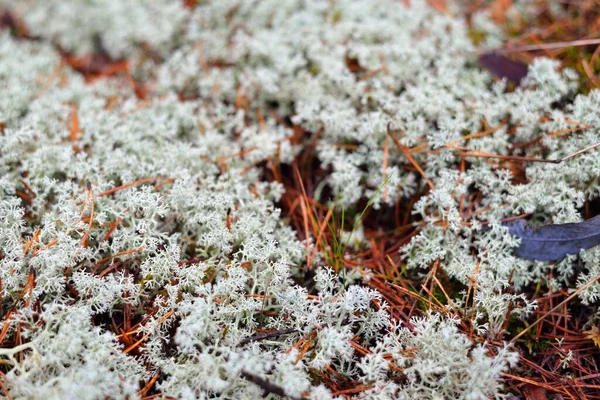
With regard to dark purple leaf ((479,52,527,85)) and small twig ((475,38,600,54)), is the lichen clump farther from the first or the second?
small twig ((475,38,600,54))

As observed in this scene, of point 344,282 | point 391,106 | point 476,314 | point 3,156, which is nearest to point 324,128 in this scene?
point 391,106

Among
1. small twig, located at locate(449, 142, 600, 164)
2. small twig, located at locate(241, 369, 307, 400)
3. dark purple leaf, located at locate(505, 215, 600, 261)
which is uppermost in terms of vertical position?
small twig, located at locate(449, 142, 600, 164)

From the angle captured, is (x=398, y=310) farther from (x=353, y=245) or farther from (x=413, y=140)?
(x=413, y=140)

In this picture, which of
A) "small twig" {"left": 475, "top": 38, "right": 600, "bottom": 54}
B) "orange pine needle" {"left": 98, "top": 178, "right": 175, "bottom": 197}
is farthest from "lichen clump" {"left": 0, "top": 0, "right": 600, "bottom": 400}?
"small twig" {"left": 475, "top": 38, "right": 600, "bottom": 54}

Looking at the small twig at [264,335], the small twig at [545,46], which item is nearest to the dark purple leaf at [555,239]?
the small twig at [264,335]

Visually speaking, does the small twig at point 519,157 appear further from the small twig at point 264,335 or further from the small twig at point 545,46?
the small twig at point 264,335

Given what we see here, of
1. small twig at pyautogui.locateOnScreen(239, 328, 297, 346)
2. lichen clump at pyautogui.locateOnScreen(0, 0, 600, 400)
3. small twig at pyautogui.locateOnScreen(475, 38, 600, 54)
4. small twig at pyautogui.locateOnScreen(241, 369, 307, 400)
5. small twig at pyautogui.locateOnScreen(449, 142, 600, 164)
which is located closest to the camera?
small twig at pyautogui.locateOnScreen(241, 369, 307, 400)
